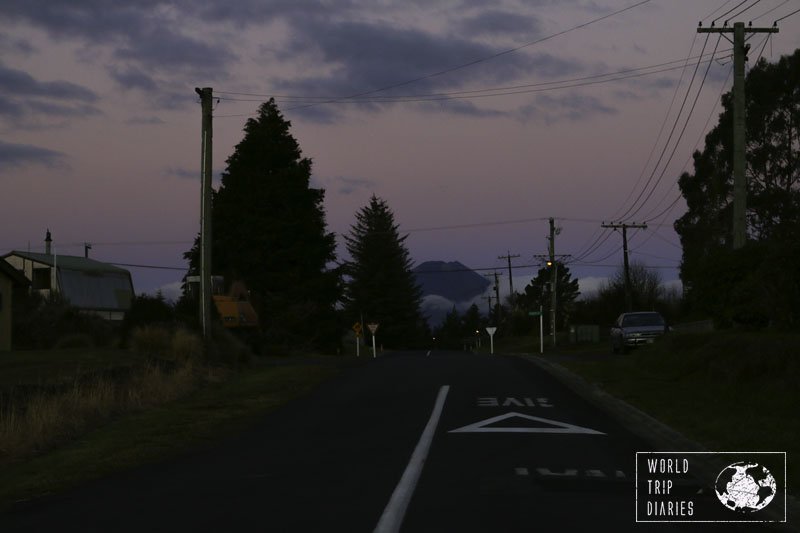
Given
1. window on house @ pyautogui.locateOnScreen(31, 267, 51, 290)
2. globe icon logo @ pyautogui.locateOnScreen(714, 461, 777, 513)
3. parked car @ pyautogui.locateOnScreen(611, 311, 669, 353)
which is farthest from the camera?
window on house @ pyautogui.locateOnScreen(31, 267, 51, 290)

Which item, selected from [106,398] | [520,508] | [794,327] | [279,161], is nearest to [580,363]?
[794,327]

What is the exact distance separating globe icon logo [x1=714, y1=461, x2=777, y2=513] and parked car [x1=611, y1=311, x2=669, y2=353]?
2963cm

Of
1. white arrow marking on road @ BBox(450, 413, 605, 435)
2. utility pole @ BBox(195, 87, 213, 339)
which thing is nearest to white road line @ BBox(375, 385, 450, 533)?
white arrow marking on road @ BBox(450, 413, 605, 435)

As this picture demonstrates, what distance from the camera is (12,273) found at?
49594mm

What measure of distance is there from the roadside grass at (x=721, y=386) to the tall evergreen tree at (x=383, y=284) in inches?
3180

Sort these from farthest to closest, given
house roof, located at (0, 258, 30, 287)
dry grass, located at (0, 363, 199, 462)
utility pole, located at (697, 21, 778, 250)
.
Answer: house roof, located at (0, 258, 30, 287), utility pole, located at (697, 21, 778, 250), dry grass, located at (0, 363, 199, 462)

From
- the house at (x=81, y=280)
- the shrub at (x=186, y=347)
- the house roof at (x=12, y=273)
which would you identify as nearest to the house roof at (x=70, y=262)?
the house at (x=81, y=280)

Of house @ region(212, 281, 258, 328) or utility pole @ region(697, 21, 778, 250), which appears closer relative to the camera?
utility pole @ region(697, 21, 778, 250)

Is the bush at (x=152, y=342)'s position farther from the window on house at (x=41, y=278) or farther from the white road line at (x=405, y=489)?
the window on house at (x=41, y=278)

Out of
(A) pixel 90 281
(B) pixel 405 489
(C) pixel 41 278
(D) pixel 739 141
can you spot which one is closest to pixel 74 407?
(B) pixel 405 489

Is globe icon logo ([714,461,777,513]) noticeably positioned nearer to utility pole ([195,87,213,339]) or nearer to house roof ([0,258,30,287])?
utility pole ([195,87,213,339])

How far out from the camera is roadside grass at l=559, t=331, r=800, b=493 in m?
14.6

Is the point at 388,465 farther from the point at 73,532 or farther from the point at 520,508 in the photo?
the point at 73,532

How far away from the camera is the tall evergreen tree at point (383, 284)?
112 metres
